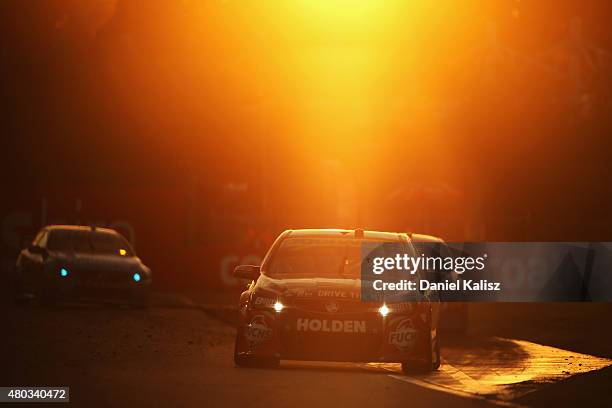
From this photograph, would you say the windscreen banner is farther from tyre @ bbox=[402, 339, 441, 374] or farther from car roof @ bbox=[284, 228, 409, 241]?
tyre @ bbox=[402, 339, 441, 374]

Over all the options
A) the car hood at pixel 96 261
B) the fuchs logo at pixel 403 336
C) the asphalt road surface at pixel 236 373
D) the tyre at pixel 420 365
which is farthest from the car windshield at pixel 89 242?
the fuchs logo at pixel 403 336

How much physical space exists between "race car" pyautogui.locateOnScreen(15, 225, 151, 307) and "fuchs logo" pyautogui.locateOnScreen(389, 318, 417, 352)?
12484mm

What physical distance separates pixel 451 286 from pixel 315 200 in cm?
1936

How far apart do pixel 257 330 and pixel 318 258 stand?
5.18 ft

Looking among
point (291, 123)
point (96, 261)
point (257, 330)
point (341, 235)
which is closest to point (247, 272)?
point (257, 330)

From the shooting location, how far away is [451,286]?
2597cm

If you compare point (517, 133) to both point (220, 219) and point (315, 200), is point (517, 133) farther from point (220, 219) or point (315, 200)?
point (220, 219)

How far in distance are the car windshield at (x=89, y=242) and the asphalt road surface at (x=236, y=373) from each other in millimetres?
5514

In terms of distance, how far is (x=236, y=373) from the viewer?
15094 millimetres

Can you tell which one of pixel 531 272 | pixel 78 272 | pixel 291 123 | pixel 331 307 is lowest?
pixel 331 307

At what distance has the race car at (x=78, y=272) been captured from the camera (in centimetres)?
2728

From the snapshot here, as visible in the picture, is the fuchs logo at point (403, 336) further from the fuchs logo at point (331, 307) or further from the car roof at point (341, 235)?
the car roof at point (341, 235)

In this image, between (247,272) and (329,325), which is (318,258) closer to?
(247,272)

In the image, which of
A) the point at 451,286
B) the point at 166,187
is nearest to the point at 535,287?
the point at 451,286
